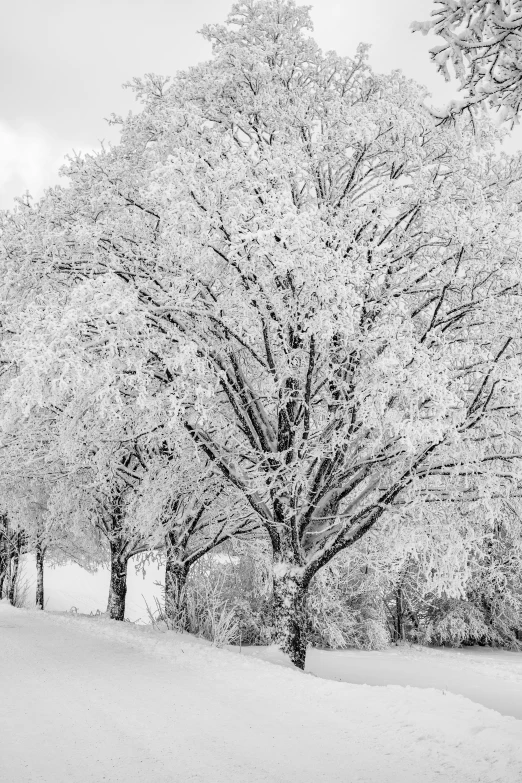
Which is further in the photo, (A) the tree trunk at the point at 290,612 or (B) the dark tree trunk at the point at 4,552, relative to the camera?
(B) the dark tree trunk at the point at 4,552

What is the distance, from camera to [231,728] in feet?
15.4

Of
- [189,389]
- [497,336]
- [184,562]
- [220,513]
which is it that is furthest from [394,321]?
[184,562]

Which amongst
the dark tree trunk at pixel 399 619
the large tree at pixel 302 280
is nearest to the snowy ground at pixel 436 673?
the large tree at pixel 302 280

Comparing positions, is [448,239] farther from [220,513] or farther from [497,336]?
[220,513]

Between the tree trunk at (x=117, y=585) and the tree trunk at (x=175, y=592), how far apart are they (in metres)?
2.42

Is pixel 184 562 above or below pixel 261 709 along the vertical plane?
above

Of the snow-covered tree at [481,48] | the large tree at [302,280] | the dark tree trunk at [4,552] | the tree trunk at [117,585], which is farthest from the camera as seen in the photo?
the dark tree trunk at [4,552]

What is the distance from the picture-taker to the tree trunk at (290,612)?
819cm

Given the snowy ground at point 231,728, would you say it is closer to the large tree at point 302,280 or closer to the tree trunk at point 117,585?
the large tree at point 302,280

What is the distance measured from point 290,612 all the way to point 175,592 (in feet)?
11.7

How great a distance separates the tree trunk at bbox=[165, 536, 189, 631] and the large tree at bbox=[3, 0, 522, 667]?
2.22m

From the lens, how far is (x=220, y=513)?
11.4 meters

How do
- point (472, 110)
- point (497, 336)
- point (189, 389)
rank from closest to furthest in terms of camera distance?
point (472, 110) < point (189, 389) < point (497, 336)

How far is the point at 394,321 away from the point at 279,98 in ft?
11.6
